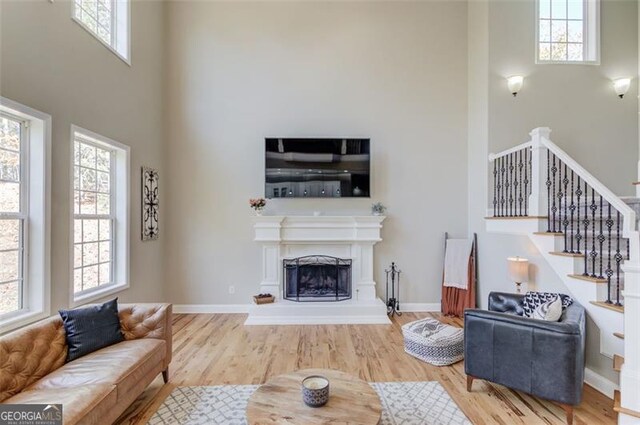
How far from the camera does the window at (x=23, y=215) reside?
2555 mm

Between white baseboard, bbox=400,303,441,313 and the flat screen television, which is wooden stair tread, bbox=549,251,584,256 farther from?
the flat screen television

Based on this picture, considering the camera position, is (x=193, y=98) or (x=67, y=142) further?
(x=193, y=98)

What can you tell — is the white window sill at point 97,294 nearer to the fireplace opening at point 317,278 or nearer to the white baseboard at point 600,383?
the fireplace opening at point 317,278

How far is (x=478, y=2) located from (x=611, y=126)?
8.81 ft

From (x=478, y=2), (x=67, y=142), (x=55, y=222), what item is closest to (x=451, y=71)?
(x=478, y=2)

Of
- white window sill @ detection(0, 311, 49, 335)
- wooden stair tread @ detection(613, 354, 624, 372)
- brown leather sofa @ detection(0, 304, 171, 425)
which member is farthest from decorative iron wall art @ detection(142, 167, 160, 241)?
wooden stair tread @ detection(613, 354, 624, 372)

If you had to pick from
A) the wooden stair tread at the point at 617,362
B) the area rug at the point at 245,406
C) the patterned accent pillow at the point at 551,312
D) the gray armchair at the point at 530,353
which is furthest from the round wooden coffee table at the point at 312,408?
the wooden stair tread at the point at 617,362

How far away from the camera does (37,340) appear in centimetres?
218

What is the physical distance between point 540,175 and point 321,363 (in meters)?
3.27

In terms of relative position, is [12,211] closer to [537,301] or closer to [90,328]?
[90,328]

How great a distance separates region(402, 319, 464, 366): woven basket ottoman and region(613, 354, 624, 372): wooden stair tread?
117cm

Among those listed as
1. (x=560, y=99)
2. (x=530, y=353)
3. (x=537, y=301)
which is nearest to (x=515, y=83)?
(x=560, y=99)

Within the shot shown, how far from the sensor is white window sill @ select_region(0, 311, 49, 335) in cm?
241

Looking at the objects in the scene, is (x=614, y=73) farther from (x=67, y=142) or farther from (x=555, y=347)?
(x=67, y=142)
